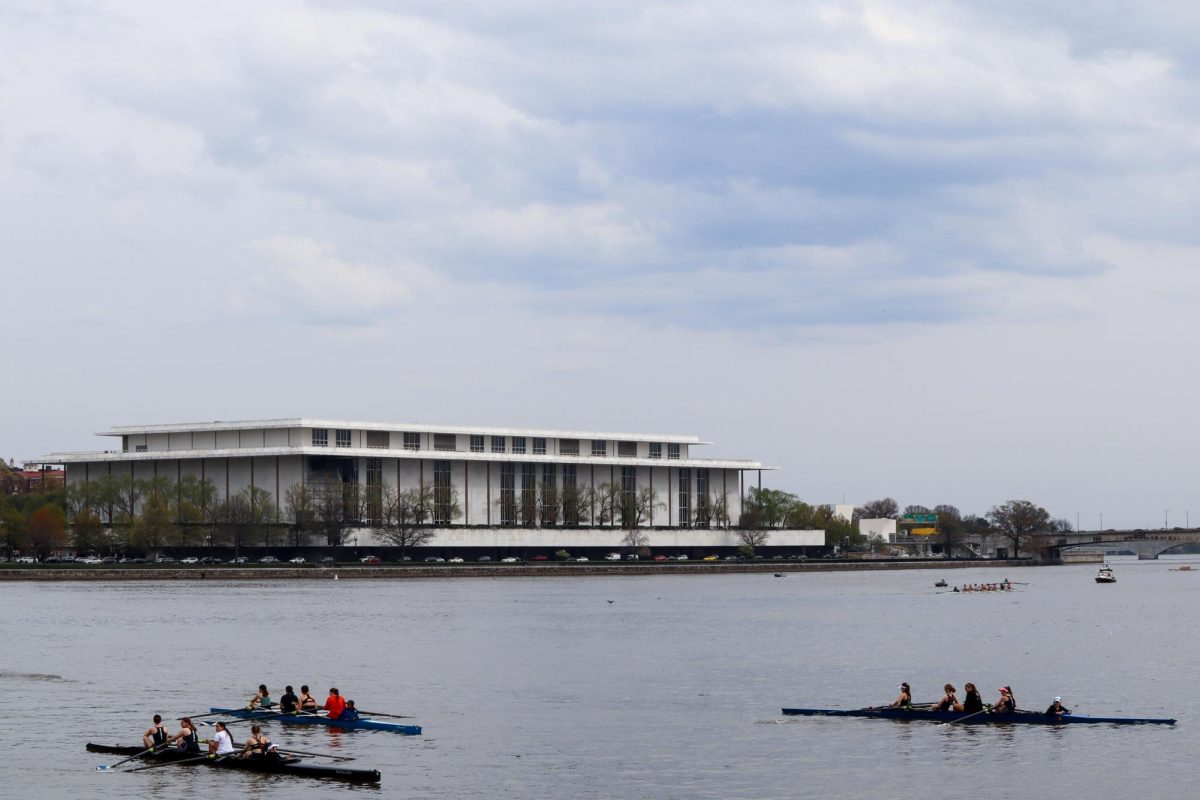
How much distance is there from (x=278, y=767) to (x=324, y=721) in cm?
977

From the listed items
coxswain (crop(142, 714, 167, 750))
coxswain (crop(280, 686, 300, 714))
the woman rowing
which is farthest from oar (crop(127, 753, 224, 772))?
the woman rowing

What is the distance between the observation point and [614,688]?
235 ft

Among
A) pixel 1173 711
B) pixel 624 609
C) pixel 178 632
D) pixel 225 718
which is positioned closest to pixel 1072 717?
pixel 1173 711

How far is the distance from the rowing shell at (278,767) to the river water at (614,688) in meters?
0.41

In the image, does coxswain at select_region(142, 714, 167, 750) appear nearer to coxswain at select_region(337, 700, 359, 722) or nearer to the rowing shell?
the rowing shell

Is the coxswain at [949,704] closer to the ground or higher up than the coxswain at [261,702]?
closer to the ground

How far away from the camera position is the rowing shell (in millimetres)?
46594

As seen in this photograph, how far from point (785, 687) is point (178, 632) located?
47995 millimetres

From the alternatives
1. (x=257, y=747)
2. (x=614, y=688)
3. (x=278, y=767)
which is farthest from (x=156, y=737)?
(x=614, y=688)

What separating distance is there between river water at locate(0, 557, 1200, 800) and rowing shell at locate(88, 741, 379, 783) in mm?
411

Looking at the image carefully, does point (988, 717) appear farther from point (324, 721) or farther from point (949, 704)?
point (324, 721)

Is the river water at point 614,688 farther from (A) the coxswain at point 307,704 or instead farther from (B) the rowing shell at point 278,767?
(A) the coxswain at point 307,704

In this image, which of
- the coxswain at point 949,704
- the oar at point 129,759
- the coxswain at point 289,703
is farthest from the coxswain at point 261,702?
the coxswain at point 949,704

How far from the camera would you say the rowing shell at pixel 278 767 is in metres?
46.6
